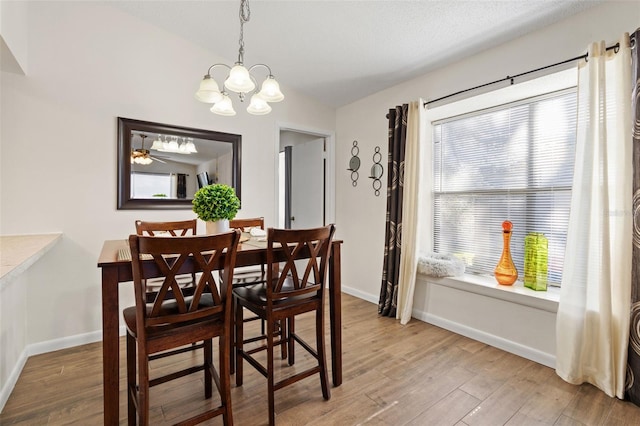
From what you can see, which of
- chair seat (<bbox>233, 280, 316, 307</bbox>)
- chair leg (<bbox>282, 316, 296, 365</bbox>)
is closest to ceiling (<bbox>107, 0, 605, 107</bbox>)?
chair seat (<bbox>233, 280, 316, 307</bbox>)

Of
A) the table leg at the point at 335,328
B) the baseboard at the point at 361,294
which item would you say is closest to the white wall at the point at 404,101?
the baseboard at the point at 361,294

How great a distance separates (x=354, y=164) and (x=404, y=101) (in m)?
0.91

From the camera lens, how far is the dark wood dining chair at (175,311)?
49.9 inches

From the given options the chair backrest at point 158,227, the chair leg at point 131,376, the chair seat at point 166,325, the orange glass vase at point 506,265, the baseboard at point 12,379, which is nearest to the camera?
the chair seat at point 166,325

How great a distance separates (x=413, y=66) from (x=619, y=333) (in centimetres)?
250

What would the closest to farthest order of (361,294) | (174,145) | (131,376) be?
(131,376) → (174,145) → (361,294)

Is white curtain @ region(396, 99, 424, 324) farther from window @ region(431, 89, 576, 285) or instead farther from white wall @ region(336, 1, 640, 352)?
window @ region(431, 89, 576, 285)

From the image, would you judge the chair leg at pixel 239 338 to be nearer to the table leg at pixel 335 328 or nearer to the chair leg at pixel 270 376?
the chair leg at pixel 270 376

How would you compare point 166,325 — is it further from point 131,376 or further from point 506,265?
point 506,265

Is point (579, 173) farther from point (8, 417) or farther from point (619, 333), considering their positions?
point (8, 417)

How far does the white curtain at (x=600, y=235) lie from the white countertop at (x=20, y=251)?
295 centimetres

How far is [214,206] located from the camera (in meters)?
1.83

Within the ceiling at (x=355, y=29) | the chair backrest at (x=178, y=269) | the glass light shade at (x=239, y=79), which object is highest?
the ceiling at (x=355, y=29)

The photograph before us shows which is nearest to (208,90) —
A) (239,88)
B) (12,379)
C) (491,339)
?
(239,88)
